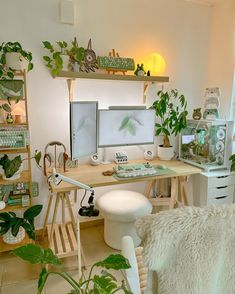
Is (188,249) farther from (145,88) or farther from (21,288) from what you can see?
(145,88)

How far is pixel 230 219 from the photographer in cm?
88

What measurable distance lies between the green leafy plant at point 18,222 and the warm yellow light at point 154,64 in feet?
5.35

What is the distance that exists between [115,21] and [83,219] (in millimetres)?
1977

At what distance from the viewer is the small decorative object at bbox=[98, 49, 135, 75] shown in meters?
2.15

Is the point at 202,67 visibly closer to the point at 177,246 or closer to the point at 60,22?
the point at 60,22

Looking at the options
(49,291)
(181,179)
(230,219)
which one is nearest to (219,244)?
(230,219)

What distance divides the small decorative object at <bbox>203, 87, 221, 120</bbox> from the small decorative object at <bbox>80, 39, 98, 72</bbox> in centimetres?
119

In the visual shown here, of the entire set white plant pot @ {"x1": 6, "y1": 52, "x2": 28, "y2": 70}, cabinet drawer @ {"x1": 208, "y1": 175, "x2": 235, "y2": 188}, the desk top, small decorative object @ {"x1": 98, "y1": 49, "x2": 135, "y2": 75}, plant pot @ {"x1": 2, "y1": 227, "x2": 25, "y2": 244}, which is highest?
small decorative object @ {"x1": 98, "y1": 49, "x2": 135, "y2": 75}

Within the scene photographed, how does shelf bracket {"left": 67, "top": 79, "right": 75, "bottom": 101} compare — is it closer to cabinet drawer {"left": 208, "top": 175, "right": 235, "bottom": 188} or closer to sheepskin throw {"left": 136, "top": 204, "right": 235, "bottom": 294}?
cabinet drawer {"left": 208, "top": 175, "right": 235, "bottom": 188}

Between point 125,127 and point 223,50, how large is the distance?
1.32 metres

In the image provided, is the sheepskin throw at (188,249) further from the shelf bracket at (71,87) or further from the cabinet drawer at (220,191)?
the shelf bracket at (71,87)

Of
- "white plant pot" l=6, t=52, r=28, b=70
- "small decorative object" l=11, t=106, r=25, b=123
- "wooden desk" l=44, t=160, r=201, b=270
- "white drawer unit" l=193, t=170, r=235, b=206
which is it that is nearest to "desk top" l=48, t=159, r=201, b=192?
"wooden desk" l=44, t=160, r=201, b=270

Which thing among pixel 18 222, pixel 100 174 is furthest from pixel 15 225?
pixel 100 174

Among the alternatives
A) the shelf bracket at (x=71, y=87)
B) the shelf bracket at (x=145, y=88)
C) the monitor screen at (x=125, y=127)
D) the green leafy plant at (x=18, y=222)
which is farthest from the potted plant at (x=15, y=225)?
the shelf bracket at (x=145, y=88)
